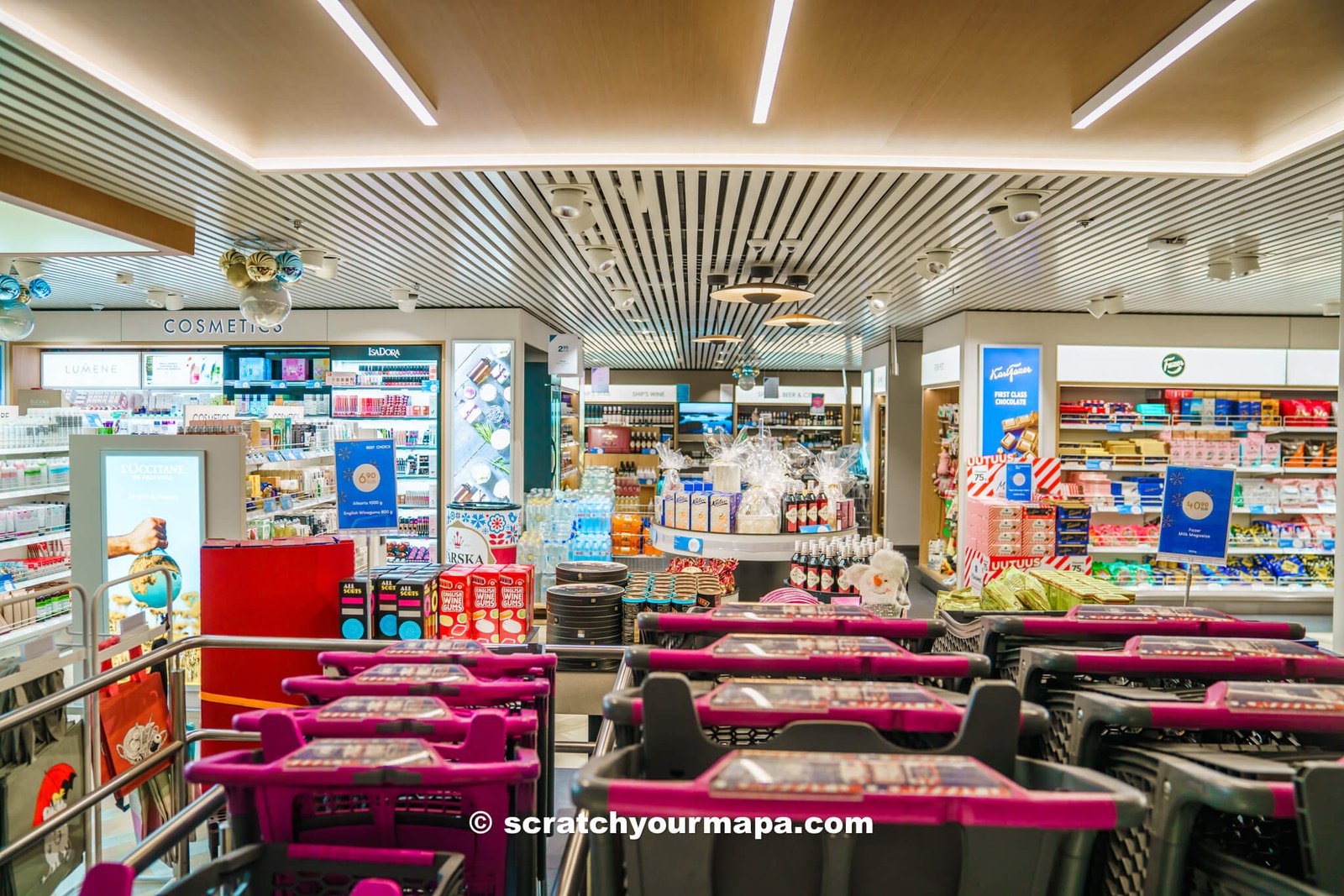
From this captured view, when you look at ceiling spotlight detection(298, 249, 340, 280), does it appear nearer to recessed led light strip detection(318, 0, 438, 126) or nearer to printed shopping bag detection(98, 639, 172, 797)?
recessed led light strip detection(318, 0, 438, 126)

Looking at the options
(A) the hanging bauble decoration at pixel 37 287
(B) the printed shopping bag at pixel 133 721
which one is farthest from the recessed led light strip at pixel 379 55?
(A) the hanging bauble decoration at pixel 37 287

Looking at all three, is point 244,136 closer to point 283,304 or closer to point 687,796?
point 283,304

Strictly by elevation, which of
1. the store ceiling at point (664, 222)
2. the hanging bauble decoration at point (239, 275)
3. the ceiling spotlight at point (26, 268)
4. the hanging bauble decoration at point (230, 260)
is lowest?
the hanging bauble decoration at point (239, 275)

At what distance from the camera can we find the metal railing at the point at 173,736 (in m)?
1.06

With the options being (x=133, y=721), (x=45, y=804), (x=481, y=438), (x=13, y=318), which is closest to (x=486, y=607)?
(x=133, y=721)

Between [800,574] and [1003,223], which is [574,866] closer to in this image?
[800,574]

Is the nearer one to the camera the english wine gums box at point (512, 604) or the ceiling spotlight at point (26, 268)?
the english wine gums box at point (512, 604)

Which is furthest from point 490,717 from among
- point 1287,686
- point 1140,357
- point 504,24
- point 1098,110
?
point 1140,357

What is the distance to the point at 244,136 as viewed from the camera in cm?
393

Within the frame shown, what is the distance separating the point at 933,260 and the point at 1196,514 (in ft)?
9.09

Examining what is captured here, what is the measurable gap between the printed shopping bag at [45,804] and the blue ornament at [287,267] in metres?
3.90

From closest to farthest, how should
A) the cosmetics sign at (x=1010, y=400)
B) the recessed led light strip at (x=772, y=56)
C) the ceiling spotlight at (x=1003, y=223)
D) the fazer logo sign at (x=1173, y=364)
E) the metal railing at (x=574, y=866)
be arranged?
1. the metal railing at (x=574, y=866)
2. the recessed led light strip at (x=772, y=56)
3. the ceiling spotlight at (x=1003, y=223)
4. the cosmetics sign at (x=1010, y=400)
5. the fazer logo sign at (x=1173, y=364)

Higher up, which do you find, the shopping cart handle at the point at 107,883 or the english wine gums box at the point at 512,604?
the shopping cart handle at the point at 107,883

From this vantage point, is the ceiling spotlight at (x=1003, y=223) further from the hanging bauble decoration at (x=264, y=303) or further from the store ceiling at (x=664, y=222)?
the hanging bauble decoration at (x=264, y=303)
